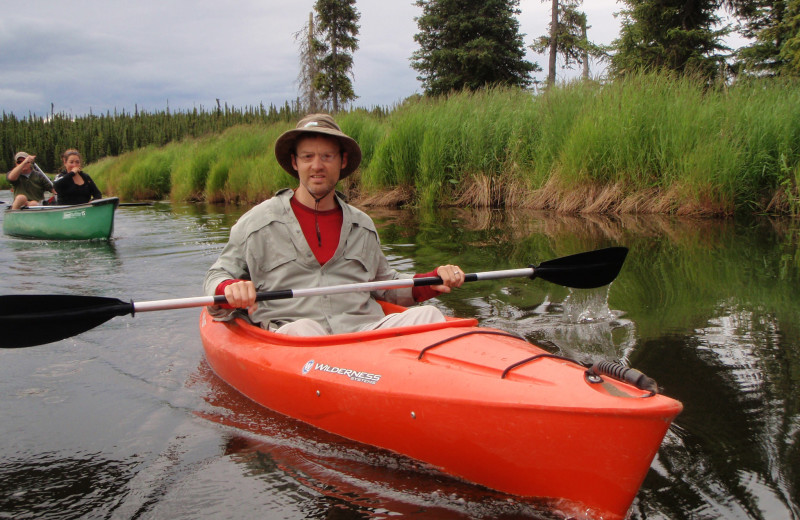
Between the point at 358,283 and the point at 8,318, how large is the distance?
1693 millimetres

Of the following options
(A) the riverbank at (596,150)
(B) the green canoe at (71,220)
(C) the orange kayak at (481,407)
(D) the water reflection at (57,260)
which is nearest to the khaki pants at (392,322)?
(C) the orange kayak at (481,407)

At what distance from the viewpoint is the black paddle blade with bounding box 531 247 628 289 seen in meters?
3.91

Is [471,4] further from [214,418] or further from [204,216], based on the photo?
[214,418]

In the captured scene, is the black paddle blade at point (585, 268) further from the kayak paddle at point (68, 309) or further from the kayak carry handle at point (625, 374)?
the kayak carry handle at point (625, 374)

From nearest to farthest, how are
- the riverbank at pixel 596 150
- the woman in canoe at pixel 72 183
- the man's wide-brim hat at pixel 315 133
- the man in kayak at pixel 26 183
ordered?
the man's wide-brim hat at pixel 315 133 → the riverbank at pixel 596 150 → the woman in canoe at pixel 72 183 → the man in kayak at pixel 26 183

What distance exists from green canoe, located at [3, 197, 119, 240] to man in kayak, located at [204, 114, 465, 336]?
7208mm

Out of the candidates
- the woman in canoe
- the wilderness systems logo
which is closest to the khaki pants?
the wilderness systems logo

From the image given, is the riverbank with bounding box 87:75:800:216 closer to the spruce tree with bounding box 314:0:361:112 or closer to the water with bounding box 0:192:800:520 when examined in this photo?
the water with bounding box 0:192:800:520

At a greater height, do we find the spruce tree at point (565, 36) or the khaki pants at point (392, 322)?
the spruce tree at point (565, 36)

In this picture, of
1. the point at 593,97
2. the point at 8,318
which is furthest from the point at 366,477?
the point at 593,97

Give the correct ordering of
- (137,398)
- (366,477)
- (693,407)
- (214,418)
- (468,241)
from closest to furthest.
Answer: (366,477), (693,407), (214,418), (137,398), (468,241)

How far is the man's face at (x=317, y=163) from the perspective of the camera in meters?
3.48

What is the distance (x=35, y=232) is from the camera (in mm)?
10320

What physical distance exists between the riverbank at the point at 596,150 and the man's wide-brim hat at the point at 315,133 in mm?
6505
